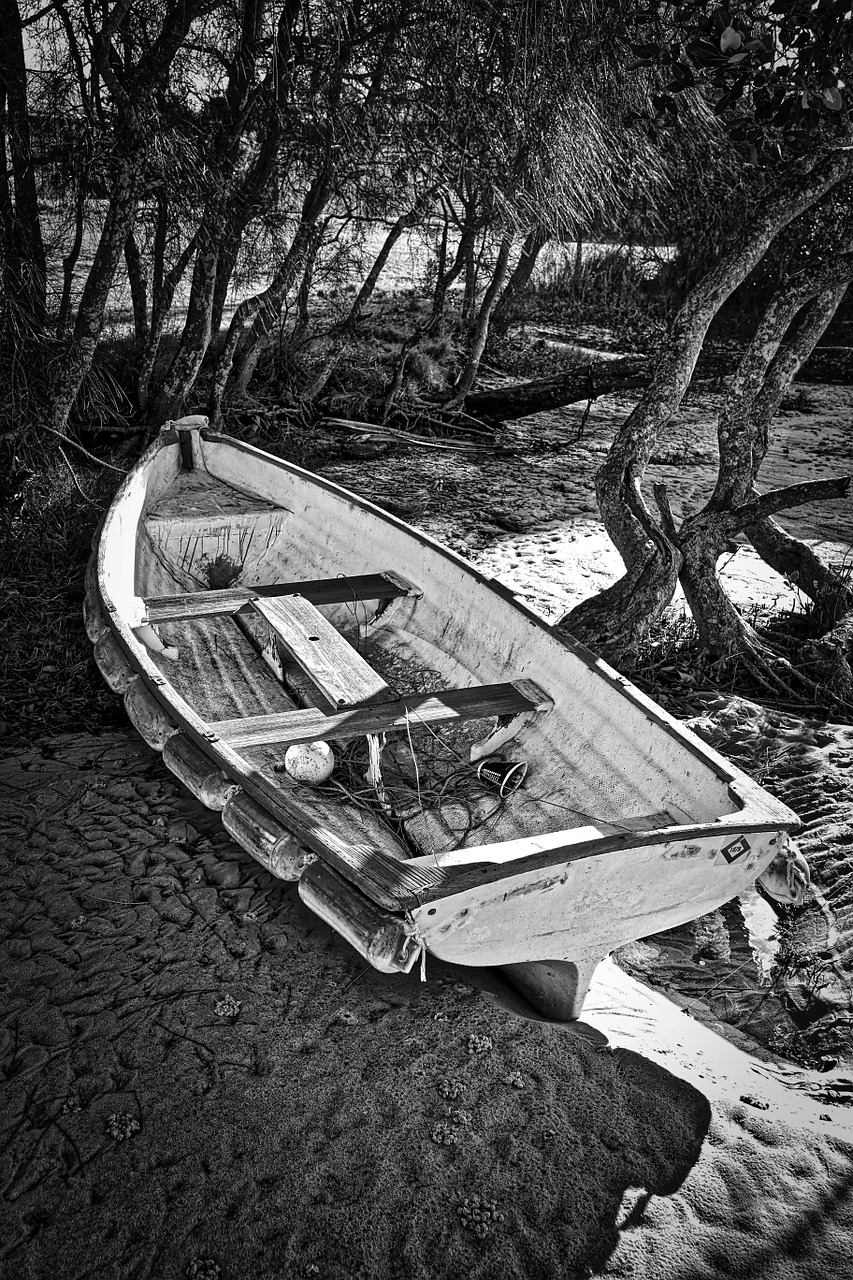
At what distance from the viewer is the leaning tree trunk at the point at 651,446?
14.6 ft

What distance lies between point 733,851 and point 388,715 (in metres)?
1.26

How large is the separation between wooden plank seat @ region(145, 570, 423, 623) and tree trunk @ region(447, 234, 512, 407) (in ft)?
16.3

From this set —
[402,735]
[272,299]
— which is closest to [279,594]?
[402,735]

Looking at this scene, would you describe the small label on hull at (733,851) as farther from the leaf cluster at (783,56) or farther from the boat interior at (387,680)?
the leaf cluster at (783,56)

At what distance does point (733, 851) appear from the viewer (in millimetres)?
2520

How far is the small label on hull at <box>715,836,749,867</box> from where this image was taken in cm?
251

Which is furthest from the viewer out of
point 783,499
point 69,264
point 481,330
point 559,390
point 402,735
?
point 559,390

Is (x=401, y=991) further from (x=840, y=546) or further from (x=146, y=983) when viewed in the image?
(x=840, y=546)

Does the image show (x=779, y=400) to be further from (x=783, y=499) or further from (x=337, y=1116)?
(x=337, y=1116)

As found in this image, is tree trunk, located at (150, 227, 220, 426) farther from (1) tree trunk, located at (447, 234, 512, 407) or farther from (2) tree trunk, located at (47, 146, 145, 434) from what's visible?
(1) tree trunk, located at (447, 234, 512, 407)

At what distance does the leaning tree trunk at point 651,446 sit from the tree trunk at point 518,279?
440 cm

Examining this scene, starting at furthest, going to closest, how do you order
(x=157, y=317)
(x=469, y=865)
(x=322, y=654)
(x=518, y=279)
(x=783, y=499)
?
(x=518, y=279)
(x=157, y=317)
(x=783, y=499)
(x=322, y=654)
(x=469, y=865)

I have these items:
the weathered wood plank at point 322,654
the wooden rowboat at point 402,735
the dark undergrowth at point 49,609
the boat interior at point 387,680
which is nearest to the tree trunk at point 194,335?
the dark undergrowth at point 49,609

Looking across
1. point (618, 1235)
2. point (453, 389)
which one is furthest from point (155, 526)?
point (453, 389)
